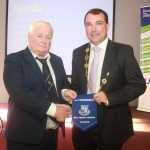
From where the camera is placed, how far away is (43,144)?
5.18 ft

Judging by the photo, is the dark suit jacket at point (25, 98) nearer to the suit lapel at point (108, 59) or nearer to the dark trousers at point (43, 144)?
the dark trousers at point (43, 144)

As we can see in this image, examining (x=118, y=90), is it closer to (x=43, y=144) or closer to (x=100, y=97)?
(x=100, y=97)

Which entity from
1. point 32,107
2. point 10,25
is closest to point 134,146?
point 32,107

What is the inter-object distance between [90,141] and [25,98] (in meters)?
0.67

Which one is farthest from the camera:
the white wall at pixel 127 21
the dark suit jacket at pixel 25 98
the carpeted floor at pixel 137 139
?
the white wall at pixel 127 21

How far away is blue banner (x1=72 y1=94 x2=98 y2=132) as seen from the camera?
1.54 meters

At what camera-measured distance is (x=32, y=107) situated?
1.41m

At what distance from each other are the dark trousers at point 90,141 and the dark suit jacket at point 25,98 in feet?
1.24

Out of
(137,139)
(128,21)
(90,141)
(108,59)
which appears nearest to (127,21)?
(128,21)

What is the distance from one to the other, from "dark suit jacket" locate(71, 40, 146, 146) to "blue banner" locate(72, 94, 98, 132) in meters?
0.07

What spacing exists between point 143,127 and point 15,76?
2758 mm

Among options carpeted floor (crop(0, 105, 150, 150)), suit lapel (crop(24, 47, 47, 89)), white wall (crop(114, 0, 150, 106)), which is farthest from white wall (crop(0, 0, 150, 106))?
A: suit lapel (crop(24, 47, 47, 89))

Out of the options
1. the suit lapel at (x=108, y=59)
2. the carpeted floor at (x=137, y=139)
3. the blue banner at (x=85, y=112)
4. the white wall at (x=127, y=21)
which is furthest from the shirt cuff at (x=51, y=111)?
the white wall at (x=127, y=21)

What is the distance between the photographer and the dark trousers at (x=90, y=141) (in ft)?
5.32
